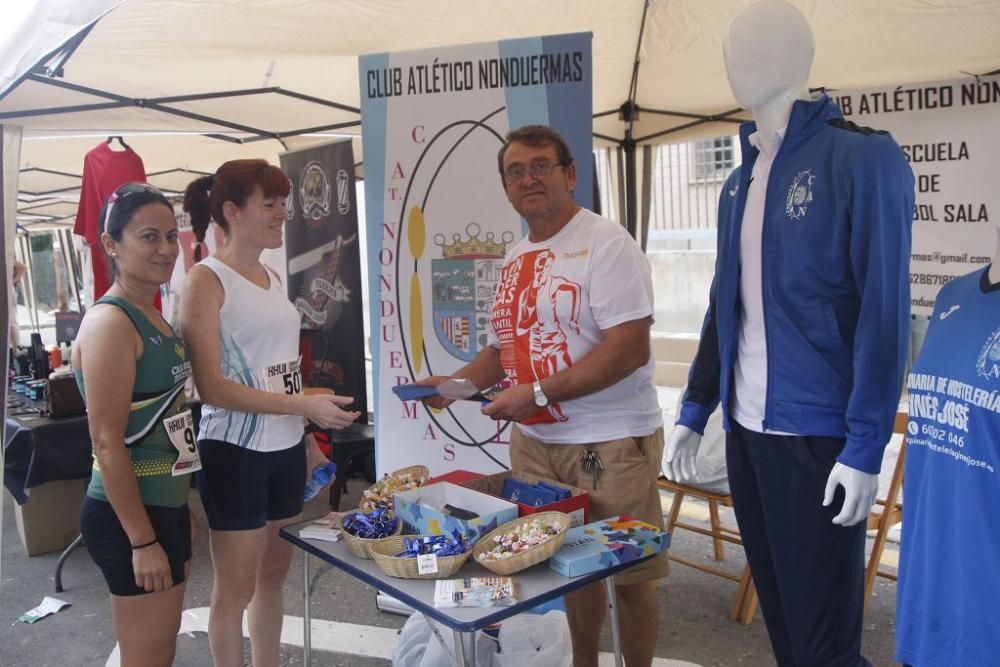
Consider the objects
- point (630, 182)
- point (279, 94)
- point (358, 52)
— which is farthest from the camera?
point (630, 182)

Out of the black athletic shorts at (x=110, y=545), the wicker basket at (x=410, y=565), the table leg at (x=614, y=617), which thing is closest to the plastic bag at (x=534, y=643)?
the table leg at (x=614, y=617)

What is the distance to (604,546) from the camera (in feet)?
5.95

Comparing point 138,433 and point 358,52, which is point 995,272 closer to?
point 138,433

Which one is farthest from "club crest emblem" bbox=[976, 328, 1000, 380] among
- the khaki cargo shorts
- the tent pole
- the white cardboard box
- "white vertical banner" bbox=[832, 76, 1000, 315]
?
the white cardboard box

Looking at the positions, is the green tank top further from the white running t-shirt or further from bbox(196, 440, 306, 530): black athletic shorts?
the white running t-shirt

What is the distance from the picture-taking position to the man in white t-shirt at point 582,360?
2.15 m

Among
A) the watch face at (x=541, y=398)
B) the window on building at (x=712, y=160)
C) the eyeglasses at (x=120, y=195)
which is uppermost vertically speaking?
the window on building at (x=712, y=160)

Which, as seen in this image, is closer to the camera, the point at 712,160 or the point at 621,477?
the point at 621,477

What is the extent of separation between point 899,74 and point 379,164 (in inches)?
101

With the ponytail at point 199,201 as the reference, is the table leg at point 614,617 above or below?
below

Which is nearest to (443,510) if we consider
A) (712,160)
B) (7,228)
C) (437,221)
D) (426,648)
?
(426,648)

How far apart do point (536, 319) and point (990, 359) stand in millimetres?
1167

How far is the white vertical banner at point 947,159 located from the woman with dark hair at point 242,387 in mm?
2829

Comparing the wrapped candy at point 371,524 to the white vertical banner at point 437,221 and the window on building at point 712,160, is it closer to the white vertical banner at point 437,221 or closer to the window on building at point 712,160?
the white vertical banner at point 437,221
